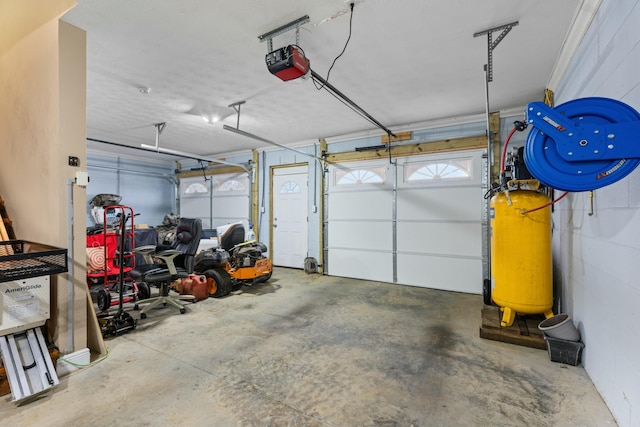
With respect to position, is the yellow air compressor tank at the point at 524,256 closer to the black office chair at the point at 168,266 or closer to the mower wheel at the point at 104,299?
the black office chair at the point at 168,266

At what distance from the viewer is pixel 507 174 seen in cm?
302

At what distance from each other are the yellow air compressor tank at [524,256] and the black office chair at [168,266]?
3.65m

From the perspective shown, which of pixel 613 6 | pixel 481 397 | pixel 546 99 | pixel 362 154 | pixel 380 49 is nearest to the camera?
pixel 613 6

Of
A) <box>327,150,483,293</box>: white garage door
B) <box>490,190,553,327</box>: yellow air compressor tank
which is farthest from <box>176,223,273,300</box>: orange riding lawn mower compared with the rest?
<box>490,190,553,327</box>: yellow air compressor tank

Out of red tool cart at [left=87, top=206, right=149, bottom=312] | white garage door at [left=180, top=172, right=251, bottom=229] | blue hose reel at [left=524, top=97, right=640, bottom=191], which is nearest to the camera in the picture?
blue hose reel at [left=524, top=97, right=640, bottom=191]

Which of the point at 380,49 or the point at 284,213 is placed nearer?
the point at 380,49

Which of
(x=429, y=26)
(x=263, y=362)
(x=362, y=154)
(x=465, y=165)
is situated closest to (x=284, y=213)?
(x=362, y=154)

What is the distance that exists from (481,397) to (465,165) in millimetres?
3499

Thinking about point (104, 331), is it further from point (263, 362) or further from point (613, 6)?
point (613, 6)

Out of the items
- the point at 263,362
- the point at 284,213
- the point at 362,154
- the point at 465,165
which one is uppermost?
the point at 362,154

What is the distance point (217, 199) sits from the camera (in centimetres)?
736

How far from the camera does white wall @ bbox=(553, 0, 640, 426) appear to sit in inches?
57.2

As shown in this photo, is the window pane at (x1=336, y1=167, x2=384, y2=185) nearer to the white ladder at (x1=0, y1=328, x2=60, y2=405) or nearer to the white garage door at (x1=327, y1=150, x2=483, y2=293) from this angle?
the white garage door at (x1=327, y1=150, x2=483, y2=293)

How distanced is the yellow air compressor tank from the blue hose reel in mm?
1359
